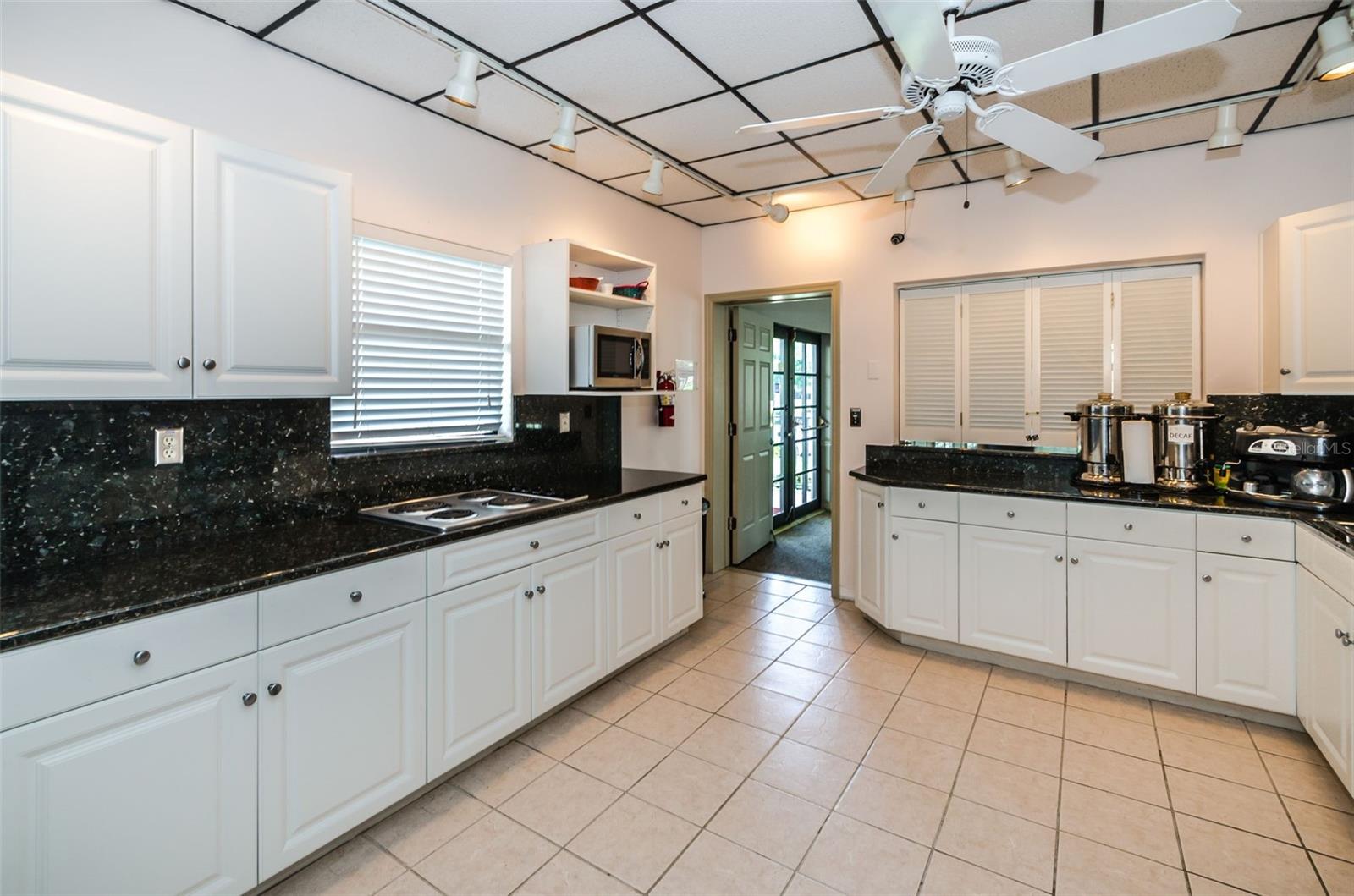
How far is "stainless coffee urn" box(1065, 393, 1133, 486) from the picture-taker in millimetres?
3146

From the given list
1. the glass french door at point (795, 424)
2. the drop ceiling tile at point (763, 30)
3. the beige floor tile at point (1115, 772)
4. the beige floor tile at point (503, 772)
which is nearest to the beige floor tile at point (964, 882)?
the beige floor tile at point (1115, 772)

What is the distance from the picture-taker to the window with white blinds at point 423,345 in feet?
8.50

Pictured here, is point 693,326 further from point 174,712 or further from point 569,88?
point 174,712

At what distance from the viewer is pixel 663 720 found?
271cm

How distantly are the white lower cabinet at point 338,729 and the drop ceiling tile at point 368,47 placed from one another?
1949 millimetres

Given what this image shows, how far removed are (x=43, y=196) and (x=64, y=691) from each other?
1.15 metres

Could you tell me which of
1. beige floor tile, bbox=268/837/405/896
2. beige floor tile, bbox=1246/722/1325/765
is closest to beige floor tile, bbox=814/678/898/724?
beige floor tile, bbox=1246/722/1325/765

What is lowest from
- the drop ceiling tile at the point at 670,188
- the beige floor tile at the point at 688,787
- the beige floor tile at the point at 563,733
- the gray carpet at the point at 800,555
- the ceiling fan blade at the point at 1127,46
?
the beige floor tile at the point at 688,787

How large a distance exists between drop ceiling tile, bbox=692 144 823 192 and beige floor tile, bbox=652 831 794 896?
3.04m

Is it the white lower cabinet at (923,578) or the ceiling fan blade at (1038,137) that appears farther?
the white lower cabinet at (923,578)

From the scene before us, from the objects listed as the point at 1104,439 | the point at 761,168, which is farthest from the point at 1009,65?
the point at 1104,439

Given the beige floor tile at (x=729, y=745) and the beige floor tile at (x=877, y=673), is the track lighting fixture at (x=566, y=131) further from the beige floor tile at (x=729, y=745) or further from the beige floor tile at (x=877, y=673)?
the beige floor tile at (x=877, y=673)

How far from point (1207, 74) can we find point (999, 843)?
291cm

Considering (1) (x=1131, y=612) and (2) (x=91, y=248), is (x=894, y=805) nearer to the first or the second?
(1) (x=1131, y=612)
